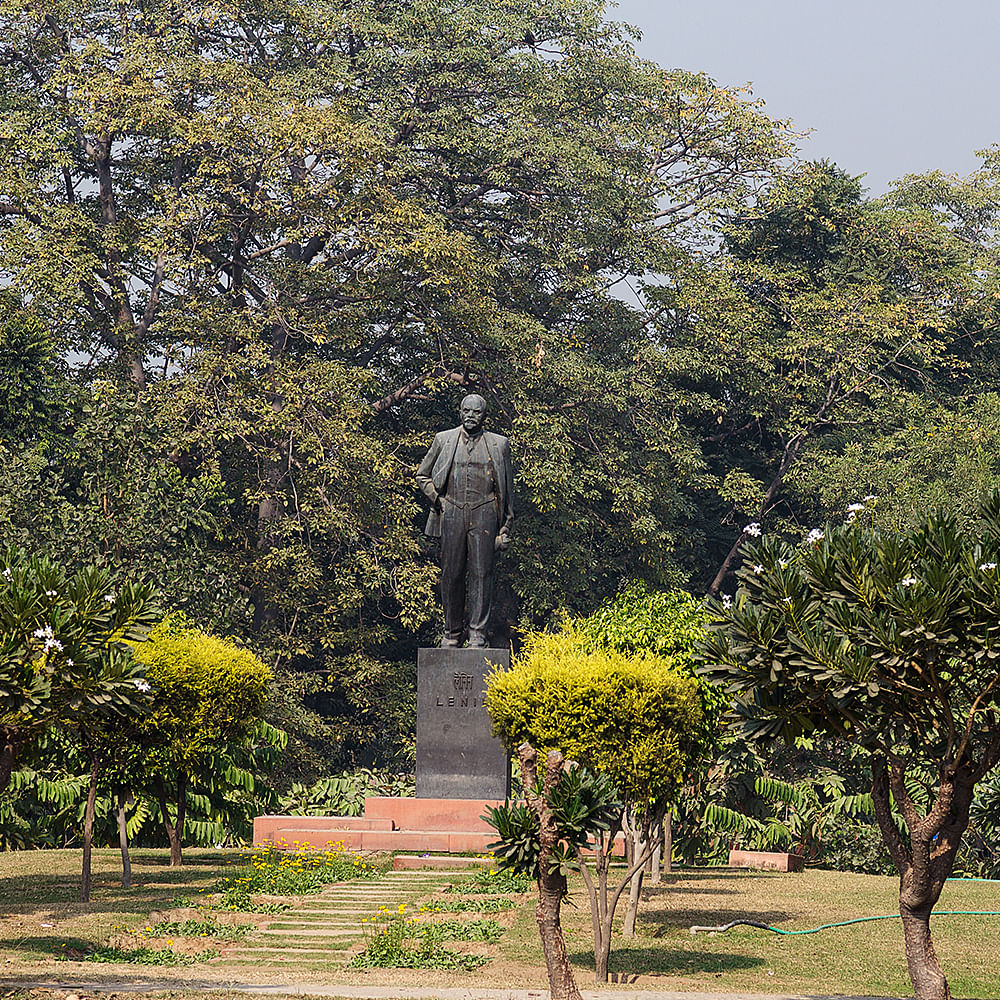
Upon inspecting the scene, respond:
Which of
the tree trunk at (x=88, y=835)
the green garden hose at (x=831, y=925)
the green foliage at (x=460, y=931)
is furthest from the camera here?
the tree trunk at (x=88, y=835)

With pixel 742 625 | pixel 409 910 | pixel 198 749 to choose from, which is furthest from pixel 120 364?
pixel 742 625

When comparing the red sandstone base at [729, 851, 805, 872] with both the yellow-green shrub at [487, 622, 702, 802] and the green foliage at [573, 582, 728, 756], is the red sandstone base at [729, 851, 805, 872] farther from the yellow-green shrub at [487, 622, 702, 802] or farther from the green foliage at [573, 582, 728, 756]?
the yellow-green shrub at [487, 622, 702, 802]

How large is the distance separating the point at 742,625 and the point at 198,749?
25.2 ft

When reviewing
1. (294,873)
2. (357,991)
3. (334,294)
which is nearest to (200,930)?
(294,873)

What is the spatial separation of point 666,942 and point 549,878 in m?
3.78

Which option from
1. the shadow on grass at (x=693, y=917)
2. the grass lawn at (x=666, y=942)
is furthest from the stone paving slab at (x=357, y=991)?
the shadow on grass at (x=693, y=917)

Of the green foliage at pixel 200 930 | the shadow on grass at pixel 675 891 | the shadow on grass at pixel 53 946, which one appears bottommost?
the shadow on grass at pixel 675 891

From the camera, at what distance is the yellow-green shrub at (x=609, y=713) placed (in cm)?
1076

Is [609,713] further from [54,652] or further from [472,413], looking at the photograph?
[472,413]

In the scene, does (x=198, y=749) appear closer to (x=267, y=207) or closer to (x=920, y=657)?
(x=920, y=657)

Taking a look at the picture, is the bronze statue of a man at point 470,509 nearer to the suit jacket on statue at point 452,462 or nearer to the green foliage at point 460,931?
the suit jacket on statue at point 452,462

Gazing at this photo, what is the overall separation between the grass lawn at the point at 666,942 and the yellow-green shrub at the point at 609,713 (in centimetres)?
154

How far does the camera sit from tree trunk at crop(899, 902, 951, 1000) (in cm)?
895

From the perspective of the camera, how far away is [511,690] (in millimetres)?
11078
